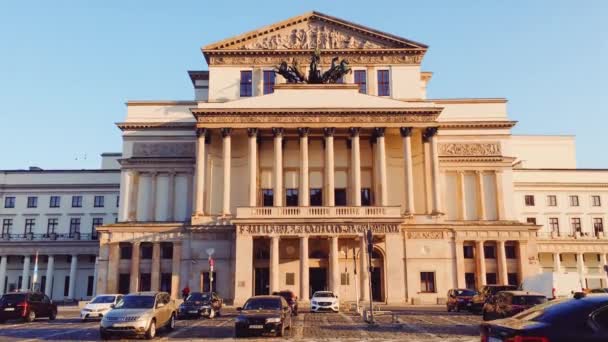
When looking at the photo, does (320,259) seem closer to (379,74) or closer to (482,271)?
(482,271)

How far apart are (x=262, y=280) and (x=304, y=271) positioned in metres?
5.46

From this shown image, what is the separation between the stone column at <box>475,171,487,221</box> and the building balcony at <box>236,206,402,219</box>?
516 inches

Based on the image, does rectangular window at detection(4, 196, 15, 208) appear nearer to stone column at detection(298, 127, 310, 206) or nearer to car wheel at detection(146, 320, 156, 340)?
stone column at detection(298, 127, 310, 206)

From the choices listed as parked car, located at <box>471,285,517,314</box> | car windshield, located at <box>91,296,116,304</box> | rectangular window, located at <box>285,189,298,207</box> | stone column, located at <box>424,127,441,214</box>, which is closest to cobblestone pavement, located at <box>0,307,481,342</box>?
car windshield, located at <box>91,296,116,304</box>

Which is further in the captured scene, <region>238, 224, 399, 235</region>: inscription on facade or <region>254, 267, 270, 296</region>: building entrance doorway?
<region>254, 267, 270, 296</region>: building entrance doorway

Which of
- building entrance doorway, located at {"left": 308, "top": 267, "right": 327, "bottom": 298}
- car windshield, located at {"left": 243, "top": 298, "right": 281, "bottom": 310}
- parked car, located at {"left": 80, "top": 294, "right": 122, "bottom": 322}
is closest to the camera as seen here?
car windshield, located at {"left": 243, "top": 298, "right": 281, "bottom": 310}

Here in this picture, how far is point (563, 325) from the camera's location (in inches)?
364

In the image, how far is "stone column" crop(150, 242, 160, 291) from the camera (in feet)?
177

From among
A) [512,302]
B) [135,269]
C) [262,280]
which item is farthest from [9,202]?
[512,302]

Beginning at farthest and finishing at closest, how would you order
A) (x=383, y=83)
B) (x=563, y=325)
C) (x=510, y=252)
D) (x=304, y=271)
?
(x=383, y=83) < (x=510, y=252) < (x=304, y=271) < (x=563, y=325)

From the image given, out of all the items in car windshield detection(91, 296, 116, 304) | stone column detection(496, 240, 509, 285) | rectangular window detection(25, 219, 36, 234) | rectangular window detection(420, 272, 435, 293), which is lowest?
car windshield detection(91, 296, 116, 304)

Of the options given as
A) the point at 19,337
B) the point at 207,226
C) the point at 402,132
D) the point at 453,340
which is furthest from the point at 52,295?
the point at 453,340

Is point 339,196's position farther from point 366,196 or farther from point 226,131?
point 226,131

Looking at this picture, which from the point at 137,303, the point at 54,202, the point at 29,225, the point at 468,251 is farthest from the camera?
the point at 54,202
